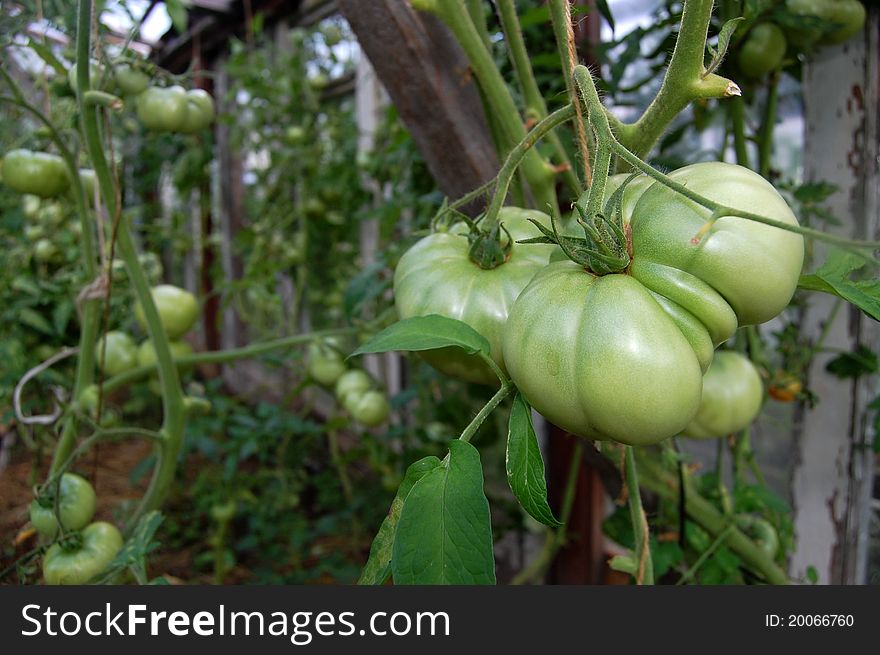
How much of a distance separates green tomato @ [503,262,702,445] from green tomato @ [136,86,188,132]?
853 millimetres

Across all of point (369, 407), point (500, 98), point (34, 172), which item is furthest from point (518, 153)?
point (369, 407)

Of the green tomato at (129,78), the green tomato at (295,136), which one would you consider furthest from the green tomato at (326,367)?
the green tomato at (295,136)

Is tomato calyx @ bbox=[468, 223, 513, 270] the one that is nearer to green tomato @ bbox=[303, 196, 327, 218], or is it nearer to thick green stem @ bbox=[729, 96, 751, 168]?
thick green stem @ bbox=[729, 96, 751, 168]

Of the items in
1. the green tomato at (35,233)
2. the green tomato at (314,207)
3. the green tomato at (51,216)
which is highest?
the green tomato at (314,207)

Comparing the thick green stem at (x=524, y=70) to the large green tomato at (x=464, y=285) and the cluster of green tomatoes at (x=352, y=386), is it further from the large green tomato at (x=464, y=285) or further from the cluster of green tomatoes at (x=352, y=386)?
the cluster of green tomatoes at (x=352, y=386)

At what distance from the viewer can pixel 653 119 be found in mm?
422

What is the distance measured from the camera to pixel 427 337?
1.33ft

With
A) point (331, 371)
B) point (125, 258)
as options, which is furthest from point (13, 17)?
point (331, 371)

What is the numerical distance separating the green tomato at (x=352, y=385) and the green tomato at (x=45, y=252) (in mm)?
778

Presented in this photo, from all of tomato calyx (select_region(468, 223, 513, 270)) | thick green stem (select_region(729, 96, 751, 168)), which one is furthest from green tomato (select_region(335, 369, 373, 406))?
tomato calyx (select_region(468, 223, 513, 270))

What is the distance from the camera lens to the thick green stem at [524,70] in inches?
24.3

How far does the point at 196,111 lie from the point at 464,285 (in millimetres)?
774

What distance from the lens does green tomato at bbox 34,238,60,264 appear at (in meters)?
1.56

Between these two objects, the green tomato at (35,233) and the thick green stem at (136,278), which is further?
the green tomato at (35,233)
